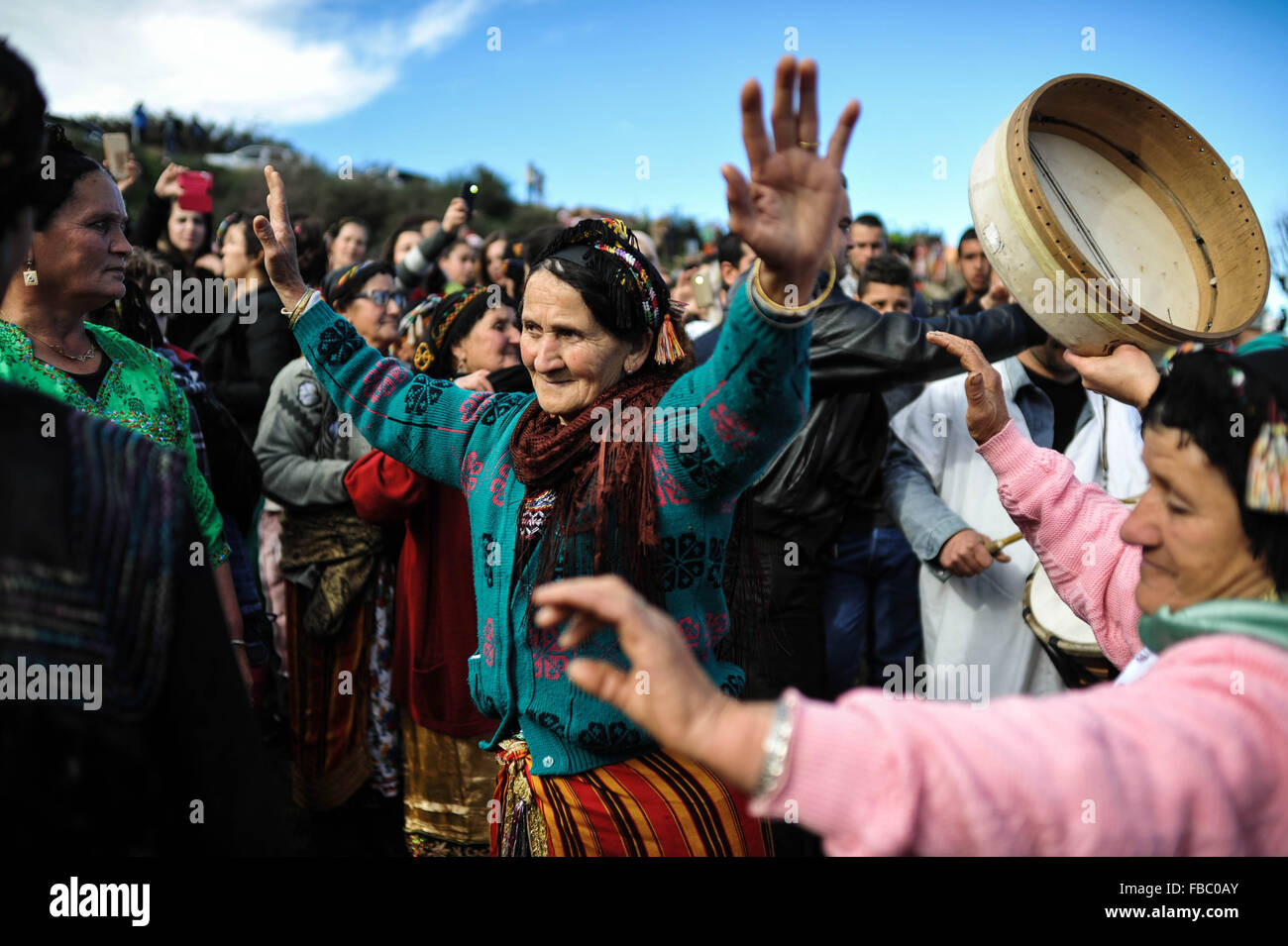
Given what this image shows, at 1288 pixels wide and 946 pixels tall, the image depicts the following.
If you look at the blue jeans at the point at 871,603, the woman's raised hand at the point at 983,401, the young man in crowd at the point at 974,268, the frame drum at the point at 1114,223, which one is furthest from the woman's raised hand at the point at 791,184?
the young man in crowd at the point at 974,268

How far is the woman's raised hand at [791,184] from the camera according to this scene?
1.40 m

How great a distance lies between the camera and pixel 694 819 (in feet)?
6.50

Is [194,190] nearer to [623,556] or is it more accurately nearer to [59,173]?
[59,173]

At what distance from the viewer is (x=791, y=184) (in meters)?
1.45

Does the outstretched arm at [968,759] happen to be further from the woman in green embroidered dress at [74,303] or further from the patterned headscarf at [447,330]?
the patterned headscarf at [447,330]

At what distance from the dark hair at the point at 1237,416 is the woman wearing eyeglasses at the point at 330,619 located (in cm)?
305

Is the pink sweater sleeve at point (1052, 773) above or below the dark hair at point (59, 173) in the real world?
below

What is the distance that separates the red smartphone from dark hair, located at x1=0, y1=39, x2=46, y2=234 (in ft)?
17.4

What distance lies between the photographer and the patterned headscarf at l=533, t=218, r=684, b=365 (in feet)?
6.83

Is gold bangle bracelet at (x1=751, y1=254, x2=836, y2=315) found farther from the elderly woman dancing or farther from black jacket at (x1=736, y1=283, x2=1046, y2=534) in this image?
black jacket at (x1=736, y1=283, x2=1046, y2=534)

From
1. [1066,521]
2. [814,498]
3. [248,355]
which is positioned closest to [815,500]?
[814,498]

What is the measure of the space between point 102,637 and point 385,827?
10.8 feet

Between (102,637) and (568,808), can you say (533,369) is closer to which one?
(568,808)

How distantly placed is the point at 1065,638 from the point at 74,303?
2797mm
